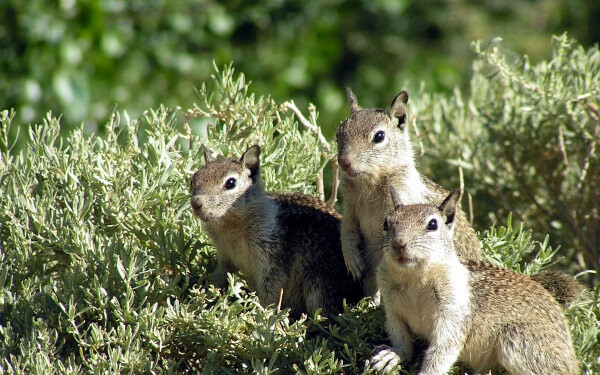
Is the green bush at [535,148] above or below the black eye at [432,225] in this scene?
above

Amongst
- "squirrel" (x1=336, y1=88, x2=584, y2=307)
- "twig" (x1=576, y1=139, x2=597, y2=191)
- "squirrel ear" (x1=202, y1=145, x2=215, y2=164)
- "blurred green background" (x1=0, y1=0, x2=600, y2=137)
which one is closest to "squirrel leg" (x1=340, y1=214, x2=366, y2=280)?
"squirrel" (x1=336, y1=88, x2=584, y2=307)

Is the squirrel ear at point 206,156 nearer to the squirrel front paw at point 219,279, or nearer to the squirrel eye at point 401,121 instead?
the squirrel front paw at point 219,279

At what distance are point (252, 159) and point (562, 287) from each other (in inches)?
65.6

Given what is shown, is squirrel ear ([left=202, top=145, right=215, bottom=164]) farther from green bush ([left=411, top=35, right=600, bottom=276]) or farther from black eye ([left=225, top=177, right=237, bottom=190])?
green bush ([left=411, top=35, right=600, bottom=276])

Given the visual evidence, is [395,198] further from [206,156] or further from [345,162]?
[206,156]

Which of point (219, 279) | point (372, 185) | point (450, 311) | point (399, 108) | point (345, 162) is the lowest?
point (450, 311)

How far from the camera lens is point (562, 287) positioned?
13.7 ft

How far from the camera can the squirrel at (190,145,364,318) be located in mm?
4211

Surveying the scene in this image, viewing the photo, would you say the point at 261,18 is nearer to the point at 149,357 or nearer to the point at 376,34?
the point at 376,34

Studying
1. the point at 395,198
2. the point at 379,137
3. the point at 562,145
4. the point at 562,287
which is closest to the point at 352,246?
the point at 395,198

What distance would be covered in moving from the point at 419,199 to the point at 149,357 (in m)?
1.54

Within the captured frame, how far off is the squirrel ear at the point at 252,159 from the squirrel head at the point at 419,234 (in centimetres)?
88

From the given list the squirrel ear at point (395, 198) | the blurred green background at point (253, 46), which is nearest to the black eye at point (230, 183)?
the squirrel ear at point (395, 198)

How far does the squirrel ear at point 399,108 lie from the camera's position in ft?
14.0
